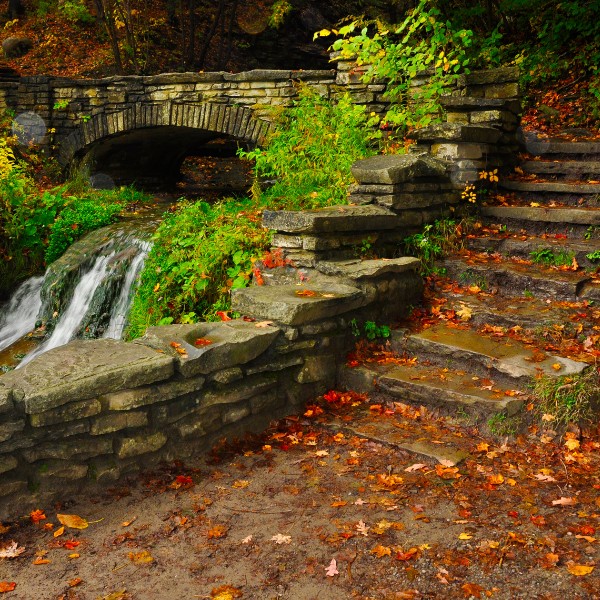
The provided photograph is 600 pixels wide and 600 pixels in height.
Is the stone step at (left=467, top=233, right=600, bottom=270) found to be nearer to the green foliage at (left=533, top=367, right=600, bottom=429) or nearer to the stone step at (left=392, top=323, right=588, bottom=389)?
the stone step at (left=392, top=323, right=588, bottom=389)

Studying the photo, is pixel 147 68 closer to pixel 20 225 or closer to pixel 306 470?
pixel 20 225

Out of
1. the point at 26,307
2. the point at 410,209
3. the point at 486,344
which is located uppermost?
the point at 410,209

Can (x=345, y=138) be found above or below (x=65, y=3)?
below

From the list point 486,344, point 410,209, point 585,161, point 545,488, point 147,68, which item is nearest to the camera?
point 545,488

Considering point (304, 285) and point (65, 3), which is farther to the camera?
point (65, 3)

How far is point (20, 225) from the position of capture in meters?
8.95

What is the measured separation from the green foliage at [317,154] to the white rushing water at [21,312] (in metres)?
3.27

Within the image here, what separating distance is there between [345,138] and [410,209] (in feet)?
6.98

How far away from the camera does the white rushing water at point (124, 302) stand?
705 cm

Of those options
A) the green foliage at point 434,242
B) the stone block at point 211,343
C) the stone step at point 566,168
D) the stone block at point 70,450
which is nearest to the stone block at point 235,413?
the stone block at point 211,343

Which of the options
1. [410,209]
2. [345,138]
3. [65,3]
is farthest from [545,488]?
[65,3]

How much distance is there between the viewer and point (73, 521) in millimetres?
3232

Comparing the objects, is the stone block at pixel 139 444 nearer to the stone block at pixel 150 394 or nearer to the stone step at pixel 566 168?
the stone block at pixel 150 394

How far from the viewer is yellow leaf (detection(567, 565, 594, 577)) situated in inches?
104
